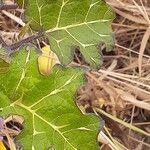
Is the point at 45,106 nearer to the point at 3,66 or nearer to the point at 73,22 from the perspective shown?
the point at 3,66

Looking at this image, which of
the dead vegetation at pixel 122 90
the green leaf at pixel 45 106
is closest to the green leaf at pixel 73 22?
the green leaf at pixel 45 106

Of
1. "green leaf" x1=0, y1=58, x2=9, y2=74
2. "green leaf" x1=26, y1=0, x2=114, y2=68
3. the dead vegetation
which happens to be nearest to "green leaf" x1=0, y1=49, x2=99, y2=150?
"green leaf" x1=0, y1=58, x2=9, y2=74

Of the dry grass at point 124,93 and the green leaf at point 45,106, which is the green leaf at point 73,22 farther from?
the dry grass at point 124,93

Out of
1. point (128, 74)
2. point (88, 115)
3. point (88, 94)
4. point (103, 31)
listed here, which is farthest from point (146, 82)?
point (88, 115)

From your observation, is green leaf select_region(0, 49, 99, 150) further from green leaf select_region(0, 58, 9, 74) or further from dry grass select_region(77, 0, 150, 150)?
dry grass select_region(77, 0, 150, 150)

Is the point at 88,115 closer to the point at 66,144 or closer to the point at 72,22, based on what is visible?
the point at 66,144
